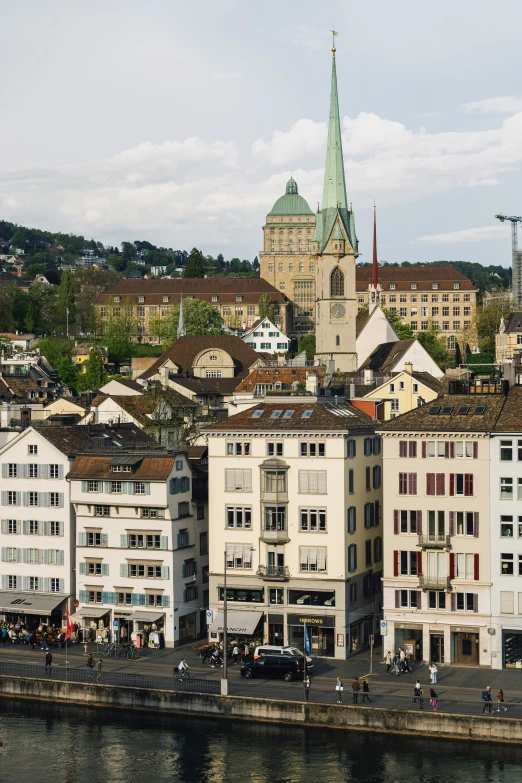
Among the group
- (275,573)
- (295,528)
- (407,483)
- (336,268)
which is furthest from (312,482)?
(336,268)

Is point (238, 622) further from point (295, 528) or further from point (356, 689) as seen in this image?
point (356, 689)

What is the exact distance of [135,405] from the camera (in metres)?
128

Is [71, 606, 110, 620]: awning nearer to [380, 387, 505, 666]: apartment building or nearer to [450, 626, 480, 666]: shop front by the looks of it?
[380, 387, 505, 666]: apartment building

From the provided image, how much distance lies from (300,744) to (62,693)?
48.6ft

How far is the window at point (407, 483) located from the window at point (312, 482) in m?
4.68

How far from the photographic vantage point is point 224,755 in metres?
69.2

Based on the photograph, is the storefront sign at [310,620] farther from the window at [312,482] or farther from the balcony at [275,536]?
the window at [312,482]

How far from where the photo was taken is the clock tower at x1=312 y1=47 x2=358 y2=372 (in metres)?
176

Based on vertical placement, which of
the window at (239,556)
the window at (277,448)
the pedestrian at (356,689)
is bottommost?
the pedestrian at (356,689)

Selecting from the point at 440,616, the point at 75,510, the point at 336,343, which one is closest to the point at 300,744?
the point at 440,616

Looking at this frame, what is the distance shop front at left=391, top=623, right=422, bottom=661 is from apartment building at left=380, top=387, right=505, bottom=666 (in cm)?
6

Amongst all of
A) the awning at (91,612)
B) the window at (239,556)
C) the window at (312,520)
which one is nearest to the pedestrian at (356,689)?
the window at (312,520)

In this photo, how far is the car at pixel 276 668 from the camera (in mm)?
76812

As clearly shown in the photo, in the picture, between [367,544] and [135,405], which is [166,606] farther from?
[135,405]
